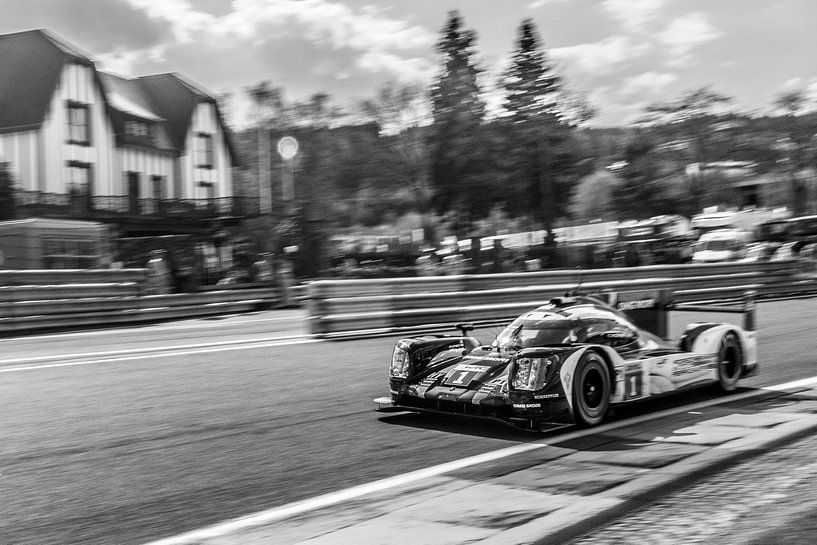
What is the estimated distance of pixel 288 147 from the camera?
53.1 metres

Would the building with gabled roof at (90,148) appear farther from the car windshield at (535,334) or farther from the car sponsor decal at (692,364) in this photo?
the car sponsor decal at (692,364)

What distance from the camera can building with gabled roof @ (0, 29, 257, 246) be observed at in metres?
37.3

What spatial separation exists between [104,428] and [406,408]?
2.58 metres

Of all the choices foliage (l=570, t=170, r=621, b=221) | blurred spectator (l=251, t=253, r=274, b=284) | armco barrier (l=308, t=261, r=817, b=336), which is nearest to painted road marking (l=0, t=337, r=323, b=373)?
armco barrier (l=308, t=261, r=817, b=336)

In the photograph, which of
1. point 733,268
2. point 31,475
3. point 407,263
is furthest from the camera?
point 407,263

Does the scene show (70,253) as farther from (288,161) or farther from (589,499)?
(288,161)

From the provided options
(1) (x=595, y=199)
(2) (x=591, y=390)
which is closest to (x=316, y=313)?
(2) (x=591, y=390)

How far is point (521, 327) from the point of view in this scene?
809 cm

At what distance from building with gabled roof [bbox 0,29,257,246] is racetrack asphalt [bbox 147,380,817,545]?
29693mm

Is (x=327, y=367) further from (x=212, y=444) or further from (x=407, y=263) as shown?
(x=407, y=263)

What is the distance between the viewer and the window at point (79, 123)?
41.2 m

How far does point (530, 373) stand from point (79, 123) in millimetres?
39371

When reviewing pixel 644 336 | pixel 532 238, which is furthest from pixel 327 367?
pixel 532 238

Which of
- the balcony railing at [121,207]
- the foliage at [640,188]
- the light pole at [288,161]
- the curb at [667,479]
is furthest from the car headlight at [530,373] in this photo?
the foliage at [640,188]
